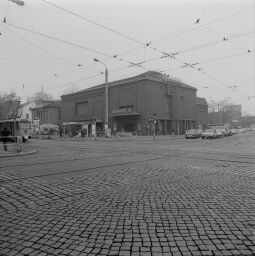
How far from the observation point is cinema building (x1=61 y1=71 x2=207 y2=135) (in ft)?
181

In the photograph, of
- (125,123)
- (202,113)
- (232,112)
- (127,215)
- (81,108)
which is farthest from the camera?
(232,112)

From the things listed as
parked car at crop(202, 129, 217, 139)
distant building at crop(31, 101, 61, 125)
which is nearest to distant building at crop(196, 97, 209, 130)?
parked car at crop(202, 129, 217, 139)

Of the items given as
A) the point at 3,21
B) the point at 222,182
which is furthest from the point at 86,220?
the point at 3,21

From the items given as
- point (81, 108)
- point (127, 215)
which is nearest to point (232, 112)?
point (81, 108)

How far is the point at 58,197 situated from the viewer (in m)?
5.97

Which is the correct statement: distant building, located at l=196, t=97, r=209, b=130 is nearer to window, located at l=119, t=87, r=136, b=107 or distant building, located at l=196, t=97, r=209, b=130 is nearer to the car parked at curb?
the car parked at curb

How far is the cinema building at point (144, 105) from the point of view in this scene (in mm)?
55312

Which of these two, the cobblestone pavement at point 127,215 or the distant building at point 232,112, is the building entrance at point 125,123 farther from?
the distant building at point 232,112

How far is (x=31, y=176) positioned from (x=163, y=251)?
5793mm

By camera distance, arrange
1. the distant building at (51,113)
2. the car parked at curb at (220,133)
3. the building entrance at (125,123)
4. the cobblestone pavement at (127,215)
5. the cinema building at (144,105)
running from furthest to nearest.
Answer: the distant building at (51,113) → the building entrance at (125,123) → the cinema building at (144,105) → the car parked at curb at (220,133) → the cobblestone pavement at (127,215)

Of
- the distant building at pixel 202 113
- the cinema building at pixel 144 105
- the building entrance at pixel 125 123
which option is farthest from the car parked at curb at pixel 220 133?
the distant building at pixel 202 113

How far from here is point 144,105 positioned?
54844 millimetres

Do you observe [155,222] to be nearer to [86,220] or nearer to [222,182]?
[86,220]

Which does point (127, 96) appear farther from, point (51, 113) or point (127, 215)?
point (127, 215)
